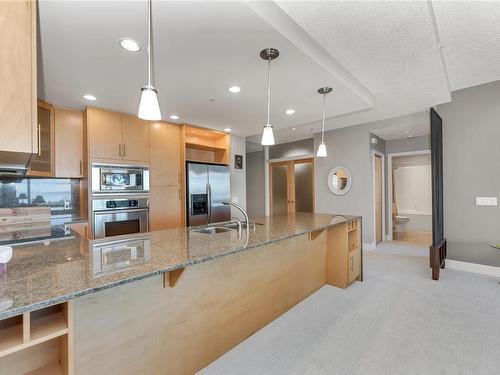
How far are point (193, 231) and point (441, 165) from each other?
147 inches

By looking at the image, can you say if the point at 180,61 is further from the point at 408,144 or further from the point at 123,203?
the point at 408,144

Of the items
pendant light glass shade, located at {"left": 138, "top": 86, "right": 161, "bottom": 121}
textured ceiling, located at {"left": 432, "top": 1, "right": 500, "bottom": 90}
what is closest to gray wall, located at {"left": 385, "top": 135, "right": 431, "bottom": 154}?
textured ceiling, located at {"left": 432, "top": 1, "right": 500, "bottom": 90}

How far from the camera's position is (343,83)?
2686 millimetres

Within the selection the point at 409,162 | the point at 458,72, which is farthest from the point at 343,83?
the point at 409,162

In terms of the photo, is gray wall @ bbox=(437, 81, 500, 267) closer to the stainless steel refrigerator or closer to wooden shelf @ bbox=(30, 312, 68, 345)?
the stainless steel refrigerator

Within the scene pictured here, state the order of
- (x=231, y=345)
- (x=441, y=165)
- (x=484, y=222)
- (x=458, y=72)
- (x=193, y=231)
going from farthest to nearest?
(x=441, y=165) → (x=484, y=222) → (x=458, y=72) → (x=193, y=231) → (x=231, y=345)

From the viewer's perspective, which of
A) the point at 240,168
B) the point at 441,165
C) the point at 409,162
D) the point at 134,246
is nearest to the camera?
the point at 134,246

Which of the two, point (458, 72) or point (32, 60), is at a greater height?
point (458, 72)

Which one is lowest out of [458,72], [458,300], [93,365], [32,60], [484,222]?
[458,300]

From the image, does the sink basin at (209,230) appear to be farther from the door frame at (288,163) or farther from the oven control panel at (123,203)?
the door frame at (288,163)

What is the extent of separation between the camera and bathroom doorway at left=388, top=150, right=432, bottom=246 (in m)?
6.23

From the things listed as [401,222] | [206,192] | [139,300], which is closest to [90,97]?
[206,192]

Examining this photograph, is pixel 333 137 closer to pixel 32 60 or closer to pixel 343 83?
pixel 343 83

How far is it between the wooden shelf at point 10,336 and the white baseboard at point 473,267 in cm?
475
